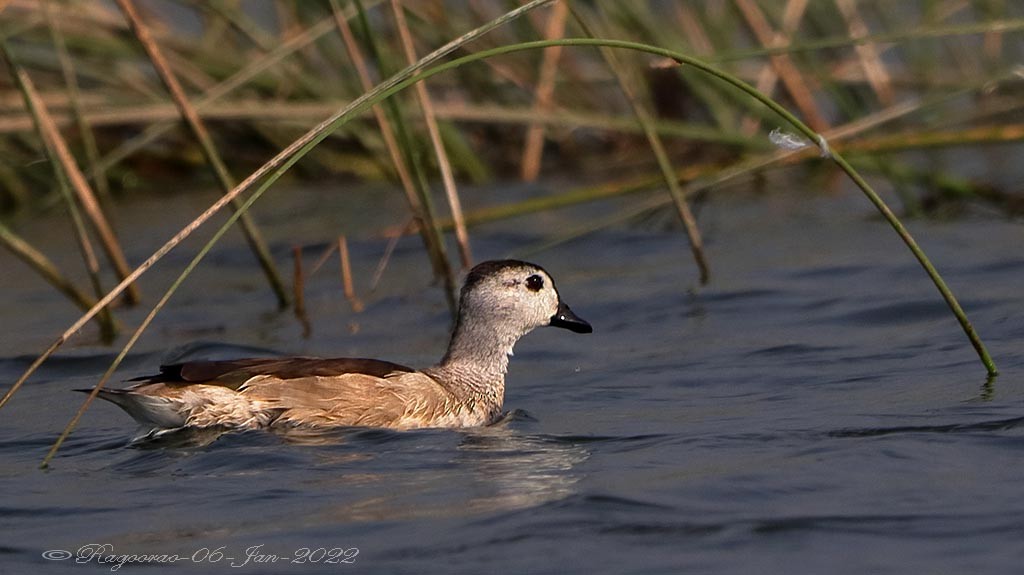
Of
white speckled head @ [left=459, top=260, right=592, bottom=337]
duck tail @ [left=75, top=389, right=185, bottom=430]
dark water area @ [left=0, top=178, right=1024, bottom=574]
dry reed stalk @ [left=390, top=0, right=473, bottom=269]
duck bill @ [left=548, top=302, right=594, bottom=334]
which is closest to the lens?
dark water area @ [left=0, top=178, right=1024, bottom=574]

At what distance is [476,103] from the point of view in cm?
1301

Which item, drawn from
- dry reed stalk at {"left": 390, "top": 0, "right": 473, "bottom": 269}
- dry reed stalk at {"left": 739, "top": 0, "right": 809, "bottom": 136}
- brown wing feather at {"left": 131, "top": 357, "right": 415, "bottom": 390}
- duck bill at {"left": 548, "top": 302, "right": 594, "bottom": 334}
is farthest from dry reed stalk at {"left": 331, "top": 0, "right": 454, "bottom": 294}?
dry reed stalk at {"left": 739, "top": 0, "right": 809, "bottom": 136}

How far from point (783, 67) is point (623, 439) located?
20.5 feet

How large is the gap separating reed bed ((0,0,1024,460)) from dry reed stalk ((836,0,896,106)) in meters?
0.03

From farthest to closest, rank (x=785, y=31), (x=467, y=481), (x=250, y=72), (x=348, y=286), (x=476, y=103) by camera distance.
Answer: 1. (x=476, y=103)
2. (x=785, y=31)
3. (x=348, y=286)
4. (x=250, y=72)
5. (x=467, y=481)

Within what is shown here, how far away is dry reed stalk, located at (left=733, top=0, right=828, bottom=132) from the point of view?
11766mm

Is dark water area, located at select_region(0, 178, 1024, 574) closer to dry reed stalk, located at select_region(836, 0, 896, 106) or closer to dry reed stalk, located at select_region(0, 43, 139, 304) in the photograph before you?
dry reed stalk, located at select_region(0, 43, 139, 304)

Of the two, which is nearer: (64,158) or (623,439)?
(623,439)

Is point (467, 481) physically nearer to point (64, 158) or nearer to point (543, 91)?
point (64, 158)

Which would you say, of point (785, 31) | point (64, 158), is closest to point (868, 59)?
point (785, 31)

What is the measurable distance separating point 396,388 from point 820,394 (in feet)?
6.07

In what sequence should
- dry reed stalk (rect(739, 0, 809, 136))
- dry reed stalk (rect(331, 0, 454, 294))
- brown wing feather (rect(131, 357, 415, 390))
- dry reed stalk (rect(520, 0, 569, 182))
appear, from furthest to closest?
1. dry reed stalk (rect(739, 0, 809, 136))
2. dry reed stalk (rect(520, 0, 569, 182))
3. dry reed stalk (rect(331, 0, 454, 294))
4. brown wing feather (rect(131, 357, 415, 390))


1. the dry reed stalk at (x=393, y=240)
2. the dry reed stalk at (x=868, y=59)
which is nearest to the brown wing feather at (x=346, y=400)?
the dry reed stalk at (x=393, y=240)

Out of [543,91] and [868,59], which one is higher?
[868,59]
